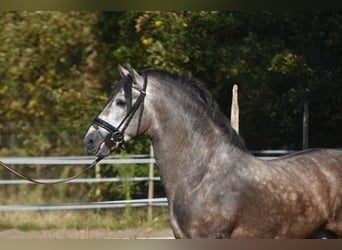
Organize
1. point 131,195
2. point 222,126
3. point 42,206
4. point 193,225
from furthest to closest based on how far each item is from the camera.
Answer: point 131,195 → point 42,206 → point 222,126 → point 193,225

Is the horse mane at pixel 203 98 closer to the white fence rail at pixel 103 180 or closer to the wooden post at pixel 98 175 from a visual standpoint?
the white fence rail at pixel 103 180

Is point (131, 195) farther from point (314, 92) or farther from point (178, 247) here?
point (178, 247)

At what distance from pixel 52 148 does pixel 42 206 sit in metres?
4.30

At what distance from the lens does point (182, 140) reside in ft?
16.8

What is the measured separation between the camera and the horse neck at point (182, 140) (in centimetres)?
505

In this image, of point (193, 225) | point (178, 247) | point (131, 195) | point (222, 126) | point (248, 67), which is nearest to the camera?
point (178, 247)

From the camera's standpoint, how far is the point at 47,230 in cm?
1031

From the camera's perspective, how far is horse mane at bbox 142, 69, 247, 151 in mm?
5176

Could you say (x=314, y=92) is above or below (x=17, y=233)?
above

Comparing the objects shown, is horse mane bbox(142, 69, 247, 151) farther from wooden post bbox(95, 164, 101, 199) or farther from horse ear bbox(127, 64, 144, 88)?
wooden post bbox(95, 164, 101, 199)

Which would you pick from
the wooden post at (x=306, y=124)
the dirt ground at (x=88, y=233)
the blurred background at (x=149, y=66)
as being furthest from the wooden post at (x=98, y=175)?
the wooden post at (x=306, y=124)

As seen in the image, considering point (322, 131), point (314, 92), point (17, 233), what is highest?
point (314, 92)

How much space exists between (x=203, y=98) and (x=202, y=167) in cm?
Answer: 52

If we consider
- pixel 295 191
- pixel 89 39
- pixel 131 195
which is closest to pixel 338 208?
pixel 295 191
